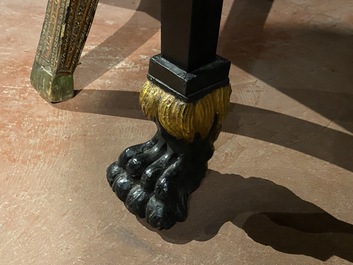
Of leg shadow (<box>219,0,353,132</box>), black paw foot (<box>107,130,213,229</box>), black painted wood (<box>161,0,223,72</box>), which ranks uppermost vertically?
black painted wood (<box>161,0,223,72</box>)

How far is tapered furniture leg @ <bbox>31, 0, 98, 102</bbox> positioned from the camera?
4.53 feet

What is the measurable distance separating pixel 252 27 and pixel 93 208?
92 centimetres

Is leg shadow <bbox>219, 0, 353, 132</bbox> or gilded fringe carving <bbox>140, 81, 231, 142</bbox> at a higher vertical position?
gilded fringe carving <bbox>140, 81, 231, 142</bbox>

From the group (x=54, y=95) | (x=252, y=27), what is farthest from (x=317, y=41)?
(x=54, y=95)

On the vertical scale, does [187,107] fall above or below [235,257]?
above

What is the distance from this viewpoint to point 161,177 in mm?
1119

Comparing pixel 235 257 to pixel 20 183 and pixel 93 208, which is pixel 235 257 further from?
pixel 20 183

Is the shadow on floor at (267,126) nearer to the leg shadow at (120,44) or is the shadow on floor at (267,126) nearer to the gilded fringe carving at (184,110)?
the leg shadow at (120,44)

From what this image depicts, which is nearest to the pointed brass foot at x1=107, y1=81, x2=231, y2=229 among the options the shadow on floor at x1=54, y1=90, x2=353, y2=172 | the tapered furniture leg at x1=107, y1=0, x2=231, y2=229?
the tapered furniture leg at x1=107, y1=0, x2=231, y2=229

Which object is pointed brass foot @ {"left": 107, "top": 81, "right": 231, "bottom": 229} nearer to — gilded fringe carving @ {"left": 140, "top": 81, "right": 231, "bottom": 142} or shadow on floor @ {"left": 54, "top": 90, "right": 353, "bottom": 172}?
gilded fringe carving @ {"left": 140, "top": 81, "right": 231, "bottom": 142}

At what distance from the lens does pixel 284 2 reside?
200cm

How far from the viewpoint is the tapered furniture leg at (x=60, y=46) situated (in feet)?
4.53

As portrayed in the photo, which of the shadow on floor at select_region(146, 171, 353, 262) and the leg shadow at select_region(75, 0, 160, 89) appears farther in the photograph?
the leg shadow at select_region(75, 0, 160, 89)

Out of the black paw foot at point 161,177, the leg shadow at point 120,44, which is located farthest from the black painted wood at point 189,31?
the leg shadow at point 120,44
